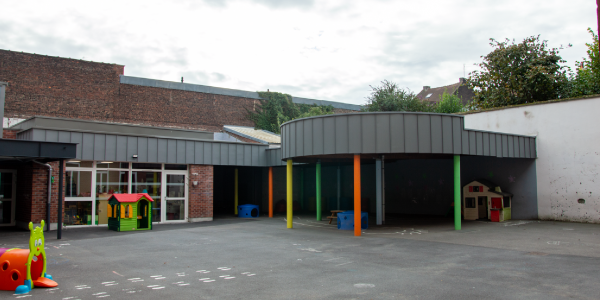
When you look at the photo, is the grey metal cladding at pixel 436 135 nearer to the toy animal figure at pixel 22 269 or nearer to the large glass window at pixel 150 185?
the toy animal figure at pixel 22 269

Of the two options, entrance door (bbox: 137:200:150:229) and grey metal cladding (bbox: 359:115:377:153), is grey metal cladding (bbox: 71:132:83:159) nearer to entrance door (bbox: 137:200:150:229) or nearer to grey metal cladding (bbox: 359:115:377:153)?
entrance door (bbox: 137:200:150:229)

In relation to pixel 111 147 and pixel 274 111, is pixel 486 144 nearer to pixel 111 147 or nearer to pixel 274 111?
pixel 111 147

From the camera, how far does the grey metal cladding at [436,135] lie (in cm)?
1224

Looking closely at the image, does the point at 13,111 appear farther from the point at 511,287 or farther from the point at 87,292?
the point at 511,287

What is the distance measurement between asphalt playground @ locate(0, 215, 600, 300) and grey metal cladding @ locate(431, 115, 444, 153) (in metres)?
2.54

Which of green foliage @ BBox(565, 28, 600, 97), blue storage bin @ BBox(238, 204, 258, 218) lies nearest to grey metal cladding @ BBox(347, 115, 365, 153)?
blue storage bin @ BBox(238, 204, 258, 218)

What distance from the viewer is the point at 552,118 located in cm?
1577

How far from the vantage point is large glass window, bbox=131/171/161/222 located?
52.9ft

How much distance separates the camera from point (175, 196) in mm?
17109

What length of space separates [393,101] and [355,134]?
2172cm

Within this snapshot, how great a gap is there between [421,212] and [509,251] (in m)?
11.2

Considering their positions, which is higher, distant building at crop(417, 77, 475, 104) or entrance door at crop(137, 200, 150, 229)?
distant building at crop(417, 77, 475, 104)

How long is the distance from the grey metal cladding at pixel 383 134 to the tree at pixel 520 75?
16.1 metres

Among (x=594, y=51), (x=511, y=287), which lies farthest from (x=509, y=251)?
(x=594, y=51)
